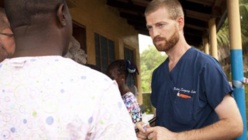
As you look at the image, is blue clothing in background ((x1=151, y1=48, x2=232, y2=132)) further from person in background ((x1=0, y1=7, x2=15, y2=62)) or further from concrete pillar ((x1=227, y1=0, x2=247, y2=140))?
concrete pillar ((x1=227, y1=0, x2=247, y2=140))

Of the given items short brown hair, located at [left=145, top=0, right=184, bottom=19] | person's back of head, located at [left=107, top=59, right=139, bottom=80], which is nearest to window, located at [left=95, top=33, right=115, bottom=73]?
person's back of head, located at [left=107, top=59, right=139, bottom=80]

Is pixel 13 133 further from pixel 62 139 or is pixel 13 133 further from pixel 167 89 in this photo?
pixel 167 89

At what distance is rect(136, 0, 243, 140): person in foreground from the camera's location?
5.44ft

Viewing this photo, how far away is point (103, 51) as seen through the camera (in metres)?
6.99

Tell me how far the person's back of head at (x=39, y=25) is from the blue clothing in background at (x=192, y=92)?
92cm

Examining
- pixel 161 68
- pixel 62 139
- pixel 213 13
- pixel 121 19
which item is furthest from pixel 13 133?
pixel 121 19

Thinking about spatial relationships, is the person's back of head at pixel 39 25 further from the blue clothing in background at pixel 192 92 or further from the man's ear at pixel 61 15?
the blue clothing in background at pixel 192 92

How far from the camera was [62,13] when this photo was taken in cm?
94

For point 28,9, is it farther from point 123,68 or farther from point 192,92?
point 123,68

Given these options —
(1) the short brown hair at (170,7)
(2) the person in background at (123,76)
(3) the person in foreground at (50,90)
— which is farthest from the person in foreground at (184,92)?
(2) the person in background at (123,76)

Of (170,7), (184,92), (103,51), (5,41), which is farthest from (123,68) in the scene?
(103,51)

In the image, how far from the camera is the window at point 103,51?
652 cm

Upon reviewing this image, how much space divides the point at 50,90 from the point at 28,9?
0.72ft

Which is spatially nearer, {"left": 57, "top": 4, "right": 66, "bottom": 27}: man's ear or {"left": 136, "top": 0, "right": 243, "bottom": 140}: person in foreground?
{"left": 57, "top": 4, "right": 66, "bottom": 27}: man's ear
